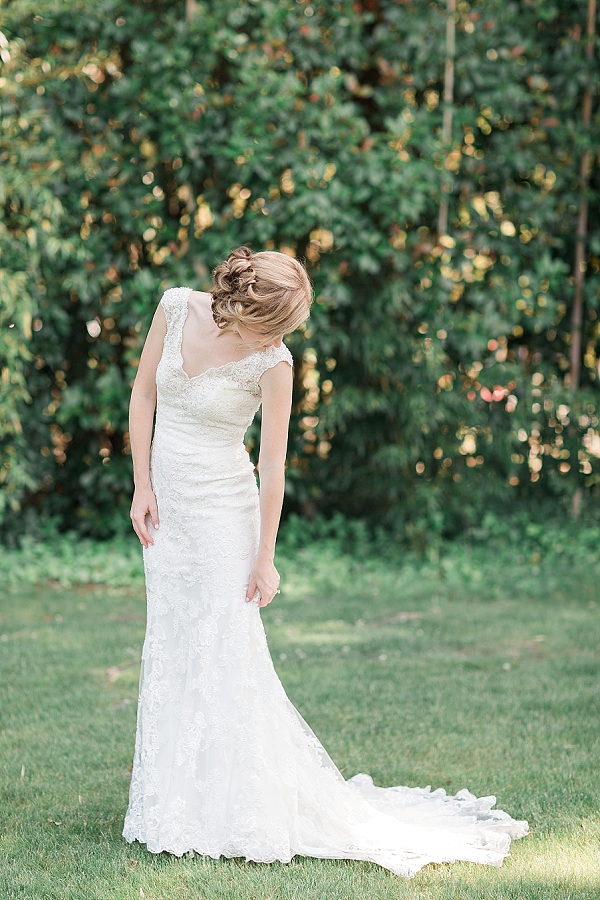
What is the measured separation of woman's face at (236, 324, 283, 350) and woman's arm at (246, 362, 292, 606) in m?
0.07

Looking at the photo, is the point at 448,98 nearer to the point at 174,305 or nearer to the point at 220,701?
the point at 174,305

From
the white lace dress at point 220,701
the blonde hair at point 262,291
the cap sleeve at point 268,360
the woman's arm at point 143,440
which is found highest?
the blonde hair at point 262,291

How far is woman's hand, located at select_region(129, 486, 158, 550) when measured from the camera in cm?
285

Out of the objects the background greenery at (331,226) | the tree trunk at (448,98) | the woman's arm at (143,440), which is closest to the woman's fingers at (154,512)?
the woman's arm at (143,440)

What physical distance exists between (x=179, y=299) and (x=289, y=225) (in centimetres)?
334

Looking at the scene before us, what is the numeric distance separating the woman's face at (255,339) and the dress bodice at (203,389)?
0.02 metres

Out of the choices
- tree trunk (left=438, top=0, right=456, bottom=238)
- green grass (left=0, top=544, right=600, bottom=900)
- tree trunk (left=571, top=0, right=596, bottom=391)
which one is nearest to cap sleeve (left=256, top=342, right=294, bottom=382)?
green grass (left=0, top=544, right=600, bottom=900)

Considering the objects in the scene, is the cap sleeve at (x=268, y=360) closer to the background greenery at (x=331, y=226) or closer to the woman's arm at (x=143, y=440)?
the woman's arm at (x=143, y=440)

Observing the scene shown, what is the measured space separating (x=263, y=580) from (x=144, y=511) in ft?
1.23

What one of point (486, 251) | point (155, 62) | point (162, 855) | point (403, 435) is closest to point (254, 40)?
point (155, 62)

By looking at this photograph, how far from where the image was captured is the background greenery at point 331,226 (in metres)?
5.92

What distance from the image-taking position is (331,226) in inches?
234

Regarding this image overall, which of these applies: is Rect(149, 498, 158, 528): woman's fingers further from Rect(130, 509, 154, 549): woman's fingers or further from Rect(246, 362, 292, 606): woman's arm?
Rect(246, 362, 292, 606): woman's arm

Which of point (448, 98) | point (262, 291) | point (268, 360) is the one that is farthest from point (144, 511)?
point (448, 98)
